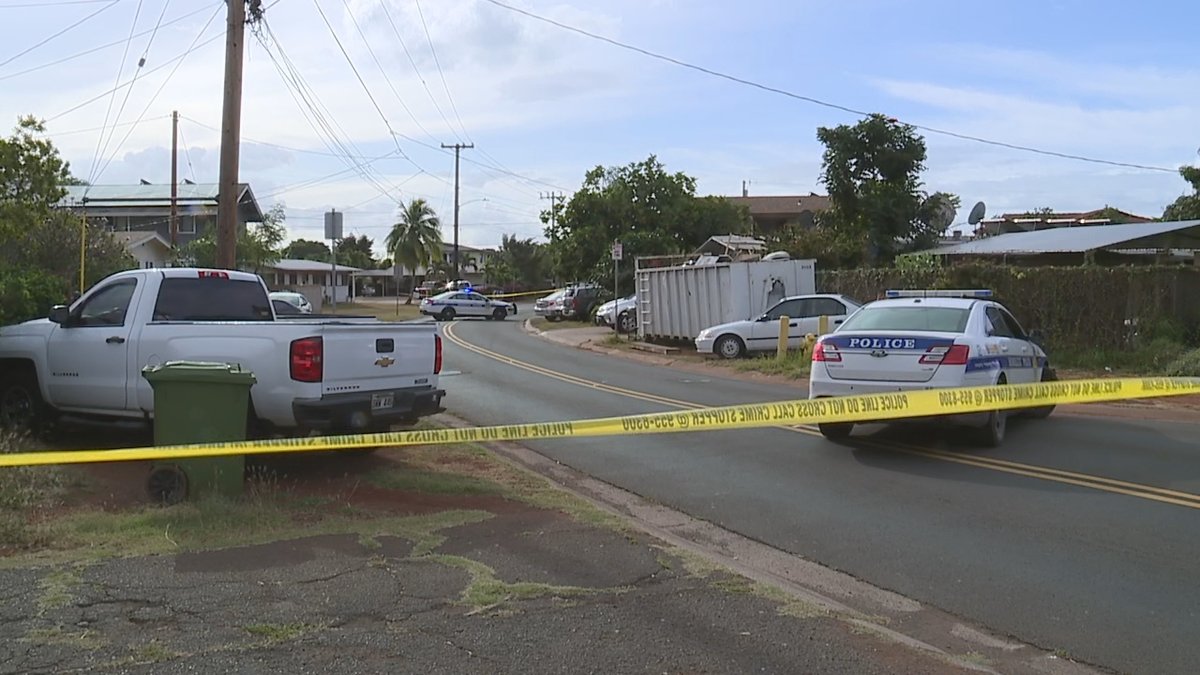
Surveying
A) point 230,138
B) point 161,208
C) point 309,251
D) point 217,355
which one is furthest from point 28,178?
point 309,251

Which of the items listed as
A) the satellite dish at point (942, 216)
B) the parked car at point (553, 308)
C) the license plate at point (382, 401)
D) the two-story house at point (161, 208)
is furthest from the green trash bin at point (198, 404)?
the two-story house at point (161, 208)

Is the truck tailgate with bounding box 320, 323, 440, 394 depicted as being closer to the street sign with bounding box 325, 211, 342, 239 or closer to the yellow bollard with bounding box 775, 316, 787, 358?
the street sign with bounding box 325, 211, 342, 239

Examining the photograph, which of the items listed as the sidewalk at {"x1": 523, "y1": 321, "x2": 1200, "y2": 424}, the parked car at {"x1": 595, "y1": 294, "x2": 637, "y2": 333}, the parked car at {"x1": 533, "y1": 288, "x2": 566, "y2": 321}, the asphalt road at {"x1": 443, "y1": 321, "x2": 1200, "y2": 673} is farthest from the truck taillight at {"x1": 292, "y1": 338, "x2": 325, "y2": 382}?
the parked car at {"x1": 533, "y1": 288, "x2": 566, "y2": 321}

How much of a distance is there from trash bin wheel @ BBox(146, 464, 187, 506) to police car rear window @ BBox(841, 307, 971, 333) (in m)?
6.53

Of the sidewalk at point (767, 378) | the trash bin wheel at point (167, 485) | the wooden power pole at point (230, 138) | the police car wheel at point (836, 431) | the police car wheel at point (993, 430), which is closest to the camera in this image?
the trash bin wheel at point (167, 485)

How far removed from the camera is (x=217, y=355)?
7977mm

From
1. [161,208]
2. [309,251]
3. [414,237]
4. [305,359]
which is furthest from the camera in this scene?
[309,251]

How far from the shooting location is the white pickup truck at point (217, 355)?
7770 millimetres

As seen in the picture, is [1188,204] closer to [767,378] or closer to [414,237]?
[767,378]

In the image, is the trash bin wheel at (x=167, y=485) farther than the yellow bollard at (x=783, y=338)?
No

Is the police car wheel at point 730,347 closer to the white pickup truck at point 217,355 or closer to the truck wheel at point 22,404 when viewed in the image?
the white pickup truck at point 217,355

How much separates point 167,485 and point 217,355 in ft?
4.35

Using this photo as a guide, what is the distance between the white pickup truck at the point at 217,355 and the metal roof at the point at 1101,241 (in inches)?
861

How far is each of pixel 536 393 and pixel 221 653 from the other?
37.9ft
